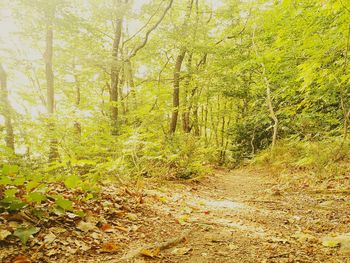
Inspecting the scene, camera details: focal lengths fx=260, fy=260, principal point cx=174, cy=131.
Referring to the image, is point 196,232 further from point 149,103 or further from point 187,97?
point 187,97

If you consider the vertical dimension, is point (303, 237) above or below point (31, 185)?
below

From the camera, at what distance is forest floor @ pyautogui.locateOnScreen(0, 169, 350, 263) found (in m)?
2.68

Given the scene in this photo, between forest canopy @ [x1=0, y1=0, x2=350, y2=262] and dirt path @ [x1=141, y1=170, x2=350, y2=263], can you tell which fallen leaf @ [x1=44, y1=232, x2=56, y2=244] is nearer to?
forest canopy @ [x1=0, y1=0, x2=350, y2=262]

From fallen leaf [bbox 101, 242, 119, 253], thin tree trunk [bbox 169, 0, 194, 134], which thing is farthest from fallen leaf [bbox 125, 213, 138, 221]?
thin tree trunk [bbox 169, 0, 194, 134]

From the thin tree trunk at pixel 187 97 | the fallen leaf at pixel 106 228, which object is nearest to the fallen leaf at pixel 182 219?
the fallen leaf at pixel 106 228

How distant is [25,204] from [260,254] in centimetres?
258

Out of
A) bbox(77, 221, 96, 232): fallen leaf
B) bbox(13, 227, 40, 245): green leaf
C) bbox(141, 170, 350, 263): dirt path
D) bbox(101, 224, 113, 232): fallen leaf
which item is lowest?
bbox(141, 170, 350, 263): dirt path

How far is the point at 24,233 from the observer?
2.49 meters

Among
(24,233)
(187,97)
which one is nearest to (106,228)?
(24,233)

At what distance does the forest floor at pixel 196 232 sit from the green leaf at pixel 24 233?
0.08 metres

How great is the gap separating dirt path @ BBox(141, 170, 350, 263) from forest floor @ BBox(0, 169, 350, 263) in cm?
1

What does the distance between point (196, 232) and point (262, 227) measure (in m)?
1.01

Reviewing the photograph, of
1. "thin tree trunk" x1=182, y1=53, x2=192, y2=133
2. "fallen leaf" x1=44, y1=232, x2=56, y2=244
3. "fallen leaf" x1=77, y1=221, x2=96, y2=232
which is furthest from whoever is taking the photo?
"thin tree trunk" x1=182, y1=53, x2=192, y2=133

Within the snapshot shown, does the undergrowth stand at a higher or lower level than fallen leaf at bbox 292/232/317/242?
higher
